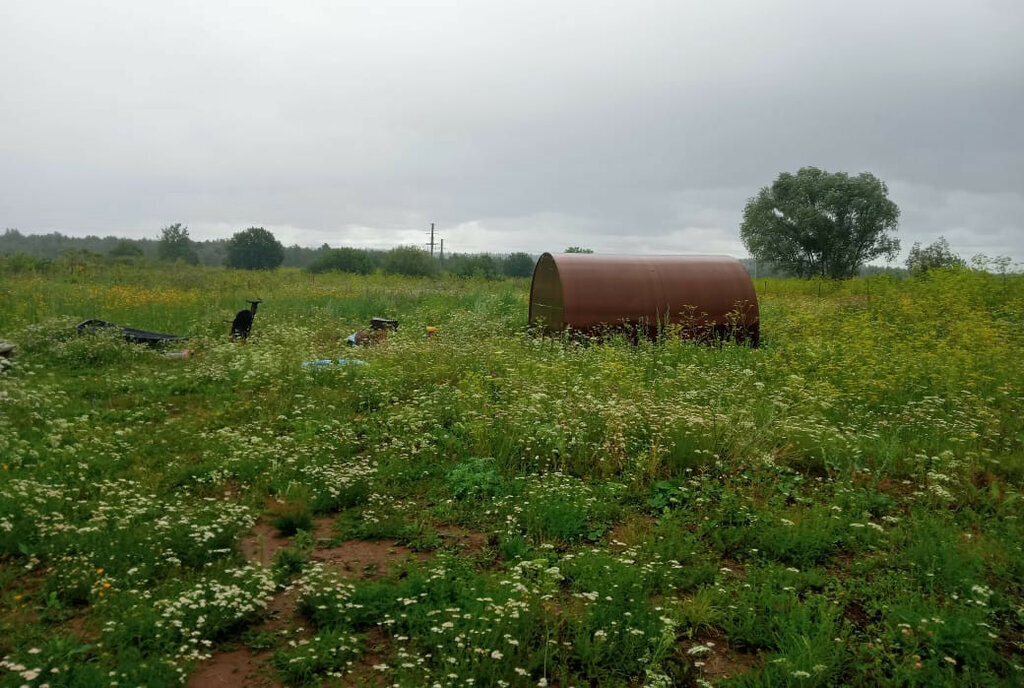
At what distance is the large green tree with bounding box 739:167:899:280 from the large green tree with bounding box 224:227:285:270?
48.7 metres

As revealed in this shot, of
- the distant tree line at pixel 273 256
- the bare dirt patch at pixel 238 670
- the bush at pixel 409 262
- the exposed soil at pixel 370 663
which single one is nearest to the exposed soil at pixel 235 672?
the bare dirt patch at pixel 238 670

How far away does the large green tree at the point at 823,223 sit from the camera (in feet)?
152

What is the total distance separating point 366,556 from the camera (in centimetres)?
458

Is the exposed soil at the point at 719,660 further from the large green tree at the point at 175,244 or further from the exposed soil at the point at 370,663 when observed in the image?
the large green tree at the point at 175,244

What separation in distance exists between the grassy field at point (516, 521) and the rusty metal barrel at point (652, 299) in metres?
2.34

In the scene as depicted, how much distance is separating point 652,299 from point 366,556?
8.89 m

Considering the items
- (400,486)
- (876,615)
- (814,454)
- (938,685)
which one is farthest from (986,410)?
(400,486)

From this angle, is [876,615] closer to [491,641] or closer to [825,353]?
[491,641]

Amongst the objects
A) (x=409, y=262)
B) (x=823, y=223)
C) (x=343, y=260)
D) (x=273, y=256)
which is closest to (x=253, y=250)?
(x=273, y=256)

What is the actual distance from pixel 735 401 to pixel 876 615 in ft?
12.1

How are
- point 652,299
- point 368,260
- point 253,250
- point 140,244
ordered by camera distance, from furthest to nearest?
point 140,244, point 253,250, point 368,260, point 652,299

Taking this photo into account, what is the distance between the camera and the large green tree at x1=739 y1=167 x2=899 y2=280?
4631 cm

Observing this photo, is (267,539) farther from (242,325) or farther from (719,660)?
(242,325)

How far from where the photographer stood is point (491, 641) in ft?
11.1
